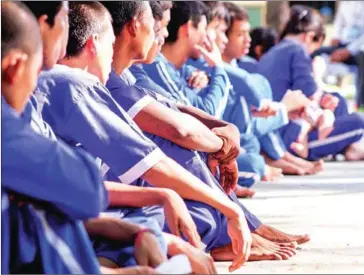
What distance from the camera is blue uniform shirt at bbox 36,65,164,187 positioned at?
3.63 m

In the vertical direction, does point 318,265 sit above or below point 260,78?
above

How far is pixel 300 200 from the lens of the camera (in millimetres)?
6984

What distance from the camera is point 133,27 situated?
4.43 metres

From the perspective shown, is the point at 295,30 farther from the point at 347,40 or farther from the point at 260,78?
the point at 347,40

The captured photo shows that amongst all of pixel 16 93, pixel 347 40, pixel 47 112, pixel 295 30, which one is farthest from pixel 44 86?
pixel 347 40

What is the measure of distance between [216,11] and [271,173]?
47.5 inches

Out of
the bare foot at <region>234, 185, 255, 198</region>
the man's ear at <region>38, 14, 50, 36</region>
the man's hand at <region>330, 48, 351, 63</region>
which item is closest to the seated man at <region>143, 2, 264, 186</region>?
the bare foot at <region>234, 185, 255, 198</region>

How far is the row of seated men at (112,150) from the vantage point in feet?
9.64

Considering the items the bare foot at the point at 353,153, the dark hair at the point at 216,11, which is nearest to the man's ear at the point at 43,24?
the dark hair at the point at 216,11

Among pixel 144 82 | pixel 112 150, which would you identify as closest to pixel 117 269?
pixel 112 150

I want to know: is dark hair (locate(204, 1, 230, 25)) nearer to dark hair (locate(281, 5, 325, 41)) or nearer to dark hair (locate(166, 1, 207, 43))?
dark hair (locate(166, 1, 207, 43))

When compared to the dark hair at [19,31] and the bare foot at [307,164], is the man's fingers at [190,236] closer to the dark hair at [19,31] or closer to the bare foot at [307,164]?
the dark hair at [19,31]

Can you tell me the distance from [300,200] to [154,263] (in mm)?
3820

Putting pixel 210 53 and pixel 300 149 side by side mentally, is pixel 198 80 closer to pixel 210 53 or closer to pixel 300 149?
pixel 210 53
